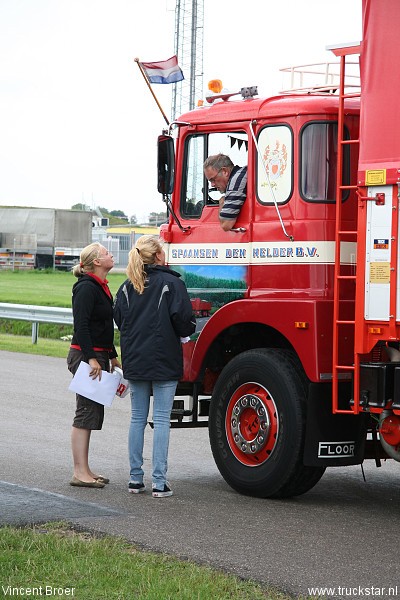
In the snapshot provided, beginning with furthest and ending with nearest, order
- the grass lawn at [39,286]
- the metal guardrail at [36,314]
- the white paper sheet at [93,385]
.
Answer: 1. the grass lawn at [39,286]
2. the metal guardrail at [36,314]
3. the white paper sheet at [93,385]

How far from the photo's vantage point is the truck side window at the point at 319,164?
840cm

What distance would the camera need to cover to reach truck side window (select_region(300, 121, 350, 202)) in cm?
840

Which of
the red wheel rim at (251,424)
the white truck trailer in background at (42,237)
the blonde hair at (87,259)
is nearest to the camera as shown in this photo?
the red wheel rim at (251,424)

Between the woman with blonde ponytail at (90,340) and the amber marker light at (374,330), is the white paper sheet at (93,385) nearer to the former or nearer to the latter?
the woman with blonde ponytail at (90,340)

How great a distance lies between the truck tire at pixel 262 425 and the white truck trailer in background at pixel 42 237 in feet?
174

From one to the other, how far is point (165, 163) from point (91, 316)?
1394 mm

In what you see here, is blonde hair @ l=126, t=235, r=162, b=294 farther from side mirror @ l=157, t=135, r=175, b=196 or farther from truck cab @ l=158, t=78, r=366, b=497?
side mirror @ l=157, t=135, r=175, b=196

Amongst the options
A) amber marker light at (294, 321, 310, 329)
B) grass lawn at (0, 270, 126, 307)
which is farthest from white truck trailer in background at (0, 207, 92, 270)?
amber marker light at (294, 321, 310, 329)

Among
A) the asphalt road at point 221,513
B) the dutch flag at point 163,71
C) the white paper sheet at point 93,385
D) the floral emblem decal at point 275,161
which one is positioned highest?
the dutch flag at point 163,71

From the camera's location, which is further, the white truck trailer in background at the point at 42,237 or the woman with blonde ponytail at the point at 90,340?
the white truck trailer in background at the point at 42,237

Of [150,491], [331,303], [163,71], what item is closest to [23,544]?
[150,491]

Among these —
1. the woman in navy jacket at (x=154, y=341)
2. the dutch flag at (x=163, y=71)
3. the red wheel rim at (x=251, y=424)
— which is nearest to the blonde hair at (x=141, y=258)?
A: the woman in navy jacket at (x=154, y=341)

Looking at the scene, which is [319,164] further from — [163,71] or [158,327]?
[163,71]

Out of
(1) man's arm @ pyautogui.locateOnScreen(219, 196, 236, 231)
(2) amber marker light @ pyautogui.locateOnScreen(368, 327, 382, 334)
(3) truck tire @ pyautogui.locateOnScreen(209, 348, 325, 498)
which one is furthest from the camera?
(1) man's arm @ pyautogui.locateOnScreen(219, 196, 236, 231)
